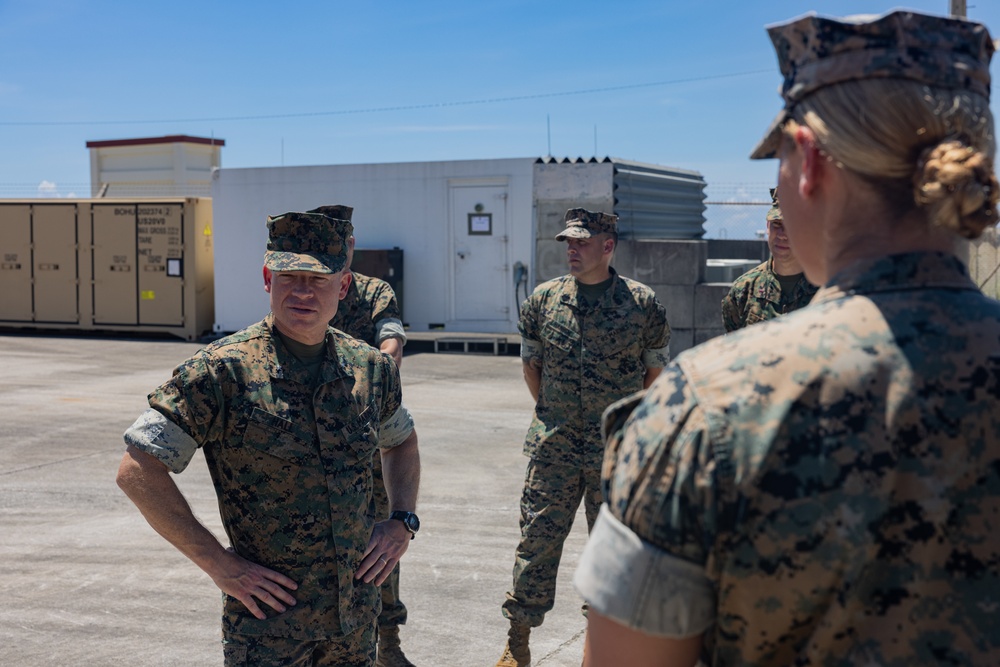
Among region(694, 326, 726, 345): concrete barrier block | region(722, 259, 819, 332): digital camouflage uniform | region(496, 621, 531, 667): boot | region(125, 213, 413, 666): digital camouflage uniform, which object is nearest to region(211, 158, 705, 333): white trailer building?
region(694, 326, 726, 345): concrete barrier block

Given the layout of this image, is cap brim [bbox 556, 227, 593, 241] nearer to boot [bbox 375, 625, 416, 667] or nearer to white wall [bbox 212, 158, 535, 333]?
boot [bbox 375, 625, 416, 667]

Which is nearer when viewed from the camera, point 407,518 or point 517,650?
point 407,518

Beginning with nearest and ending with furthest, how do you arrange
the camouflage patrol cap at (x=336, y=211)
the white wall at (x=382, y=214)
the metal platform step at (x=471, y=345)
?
the camouflage patrol cap at (x=336, y=211) < the white wall at (x=382, y=214) < the metal platform step at (x=471, y=345)

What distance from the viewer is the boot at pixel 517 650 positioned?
4.60 metres

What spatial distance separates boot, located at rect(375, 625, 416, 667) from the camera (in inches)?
180

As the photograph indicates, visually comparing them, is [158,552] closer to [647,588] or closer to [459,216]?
[647,588]

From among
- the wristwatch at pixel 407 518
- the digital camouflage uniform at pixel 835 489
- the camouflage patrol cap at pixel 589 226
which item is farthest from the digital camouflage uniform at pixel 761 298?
the digital camouflage uniform at pixel 835 489

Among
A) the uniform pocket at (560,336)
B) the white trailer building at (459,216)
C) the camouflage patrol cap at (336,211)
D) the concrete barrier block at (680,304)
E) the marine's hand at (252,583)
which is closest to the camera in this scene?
the marine's hand at (252,583)

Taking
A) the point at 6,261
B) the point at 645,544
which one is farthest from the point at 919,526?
the point at 6,261

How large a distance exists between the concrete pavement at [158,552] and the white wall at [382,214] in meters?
4.24

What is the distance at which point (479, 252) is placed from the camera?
15398 mm

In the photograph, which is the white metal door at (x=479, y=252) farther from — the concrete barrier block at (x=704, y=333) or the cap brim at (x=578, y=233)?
the cap brim at (x=578, y=233)

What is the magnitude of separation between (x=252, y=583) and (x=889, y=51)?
85.2 inches

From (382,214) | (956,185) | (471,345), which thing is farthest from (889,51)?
(382,214)
